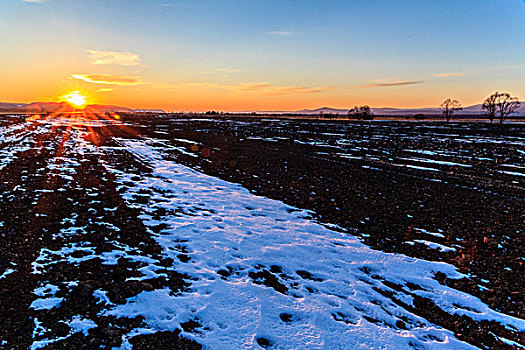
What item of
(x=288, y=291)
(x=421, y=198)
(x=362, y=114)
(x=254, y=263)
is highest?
(x=362, y=114)

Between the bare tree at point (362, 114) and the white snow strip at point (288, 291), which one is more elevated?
the bare tree at point (362, 114)

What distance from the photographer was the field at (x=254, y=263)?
4934 mm

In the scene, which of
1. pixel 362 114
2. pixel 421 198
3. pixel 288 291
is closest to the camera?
pixel 288 291

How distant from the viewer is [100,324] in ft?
15.5

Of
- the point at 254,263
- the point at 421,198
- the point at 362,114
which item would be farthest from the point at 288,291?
the point at 362,114

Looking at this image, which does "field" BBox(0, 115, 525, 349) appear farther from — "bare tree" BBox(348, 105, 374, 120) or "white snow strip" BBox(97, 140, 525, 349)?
"bare tree" BBox(348, 105, 374, 120)

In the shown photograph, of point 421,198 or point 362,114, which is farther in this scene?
point 362,114

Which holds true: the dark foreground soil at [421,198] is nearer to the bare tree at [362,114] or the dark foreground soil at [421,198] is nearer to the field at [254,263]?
the field at [254,263]

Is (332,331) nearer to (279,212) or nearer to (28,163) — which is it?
(279,212)

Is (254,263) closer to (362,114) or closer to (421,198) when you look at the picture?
(421,198)

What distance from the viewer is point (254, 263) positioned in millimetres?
7355

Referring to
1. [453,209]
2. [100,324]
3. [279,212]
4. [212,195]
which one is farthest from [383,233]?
[100,324]

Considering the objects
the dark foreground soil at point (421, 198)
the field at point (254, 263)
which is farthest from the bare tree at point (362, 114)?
the field at point (254, 263)

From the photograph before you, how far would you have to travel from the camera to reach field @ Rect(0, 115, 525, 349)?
4934 millimetres
